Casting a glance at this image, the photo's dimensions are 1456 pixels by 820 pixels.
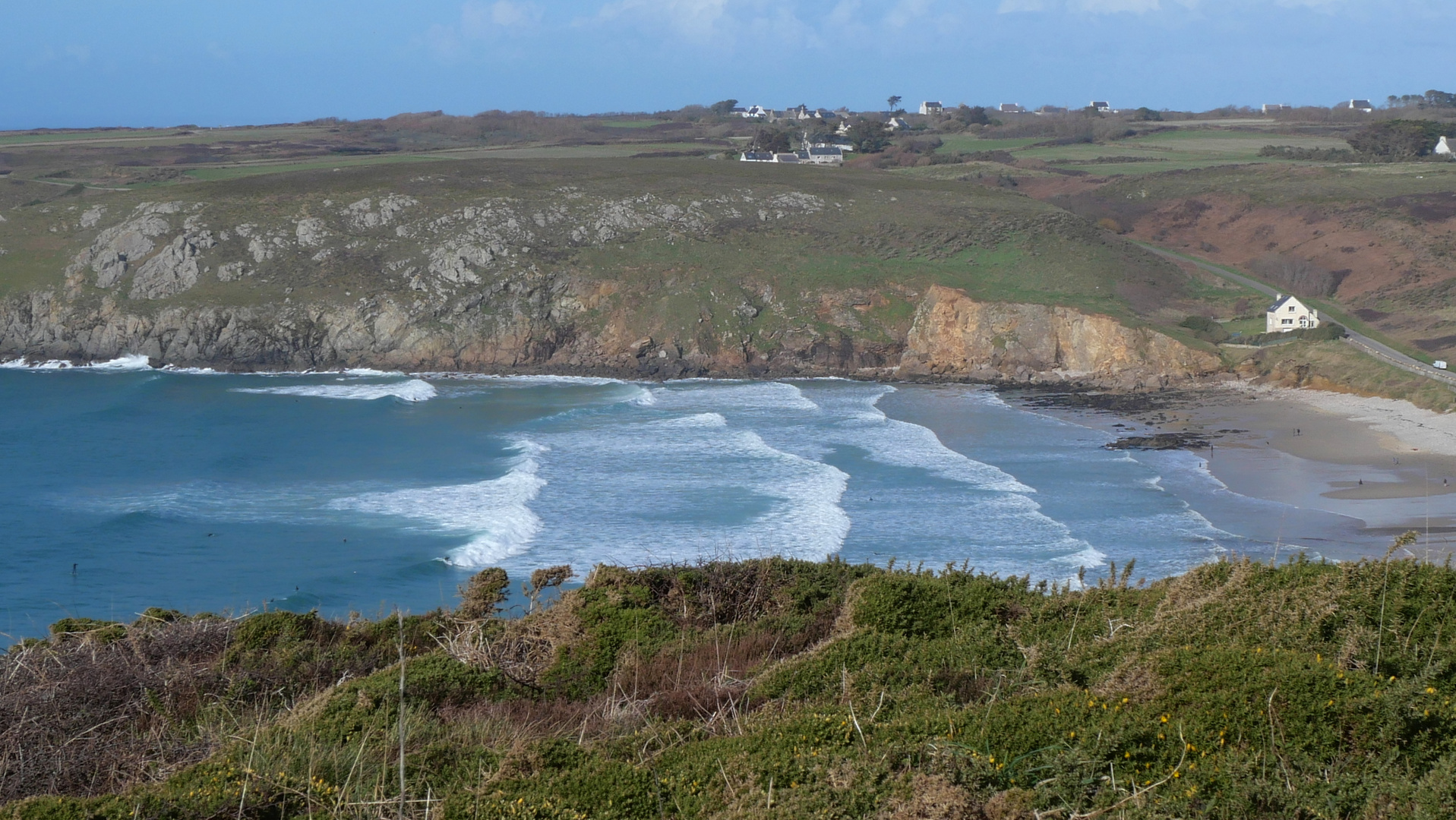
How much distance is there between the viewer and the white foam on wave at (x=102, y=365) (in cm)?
5350

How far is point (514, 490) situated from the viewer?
101ft

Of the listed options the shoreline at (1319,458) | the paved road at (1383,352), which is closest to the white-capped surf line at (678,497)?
the shoreline at (1319,458)

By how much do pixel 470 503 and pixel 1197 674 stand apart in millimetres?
25576

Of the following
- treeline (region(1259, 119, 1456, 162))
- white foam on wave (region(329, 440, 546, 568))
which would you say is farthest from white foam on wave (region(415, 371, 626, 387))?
treeline (region(1259, 119, 1456, 162))

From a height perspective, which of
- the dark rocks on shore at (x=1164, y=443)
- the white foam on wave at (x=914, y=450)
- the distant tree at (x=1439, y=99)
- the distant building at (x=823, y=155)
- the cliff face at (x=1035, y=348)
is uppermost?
the distant tree at (x=1439, y=99)

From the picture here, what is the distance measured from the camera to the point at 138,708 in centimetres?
762

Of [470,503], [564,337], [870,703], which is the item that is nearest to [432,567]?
[470,503]

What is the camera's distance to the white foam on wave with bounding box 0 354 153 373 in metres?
53.5

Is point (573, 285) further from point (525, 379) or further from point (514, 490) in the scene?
point (514, 490)

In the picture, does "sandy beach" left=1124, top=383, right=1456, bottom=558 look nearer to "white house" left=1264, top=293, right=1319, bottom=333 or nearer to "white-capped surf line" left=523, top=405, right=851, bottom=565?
"white house" left=1264, top=293, right=1319, bottom=333

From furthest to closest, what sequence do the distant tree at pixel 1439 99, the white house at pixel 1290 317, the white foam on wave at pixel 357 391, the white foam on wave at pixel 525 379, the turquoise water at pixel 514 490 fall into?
the distant tree at pixel 1439 99 → the white foam on wave at pixel 525 379 → the white house at pixel 1290 317 → the white foam on wave at pixel 357 391 → the turquoise water at pixel 514 490

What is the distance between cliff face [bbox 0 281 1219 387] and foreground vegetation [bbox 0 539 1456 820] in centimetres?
4285

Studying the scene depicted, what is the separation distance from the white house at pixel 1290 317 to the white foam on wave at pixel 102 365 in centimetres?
5453

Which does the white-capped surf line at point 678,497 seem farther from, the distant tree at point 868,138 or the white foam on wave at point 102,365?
the distant tree at point 868,138
